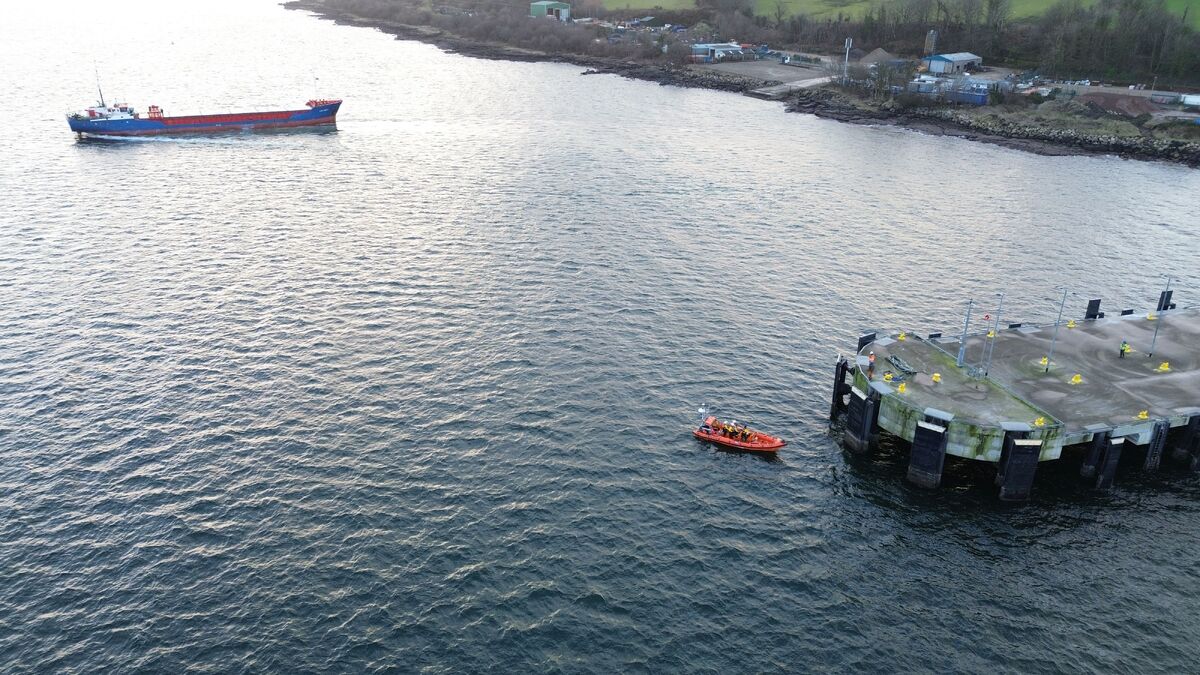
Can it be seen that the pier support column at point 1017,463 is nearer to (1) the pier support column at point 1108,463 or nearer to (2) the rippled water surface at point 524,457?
(2) the rippled water surface at point 524,457

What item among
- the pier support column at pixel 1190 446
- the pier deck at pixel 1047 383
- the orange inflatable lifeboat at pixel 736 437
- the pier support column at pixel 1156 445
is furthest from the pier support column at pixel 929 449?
the pier support column at pixel 1190 446

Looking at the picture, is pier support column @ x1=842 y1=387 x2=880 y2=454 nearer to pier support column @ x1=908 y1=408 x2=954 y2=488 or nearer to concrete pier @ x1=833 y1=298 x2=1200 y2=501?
concrete pier @ x1=833 y1=298 x2=1200 y2=501

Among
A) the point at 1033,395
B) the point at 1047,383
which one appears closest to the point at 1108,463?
the point at 1033,395

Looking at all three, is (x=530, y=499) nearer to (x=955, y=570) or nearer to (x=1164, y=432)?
(x=955, y=570)

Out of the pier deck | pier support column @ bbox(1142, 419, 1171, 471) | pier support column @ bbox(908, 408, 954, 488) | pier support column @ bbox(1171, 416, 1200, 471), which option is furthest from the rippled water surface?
the pier deck

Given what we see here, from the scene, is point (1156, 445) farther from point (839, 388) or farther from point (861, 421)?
point (839, 388)

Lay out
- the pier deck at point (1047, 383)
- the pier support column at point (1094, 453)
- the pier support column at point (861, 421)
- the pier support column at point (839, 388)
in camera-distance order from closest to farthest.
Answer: the pier support column at point (1094, 453), the pier deck at point (1047, 383), the pier support column at point (861, 421), the pier support column at point (839, 388)

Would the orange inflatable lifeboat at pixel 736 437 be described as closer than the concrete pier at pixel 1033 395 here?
No

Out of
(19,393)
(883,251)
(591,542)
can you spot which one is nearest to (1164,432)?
(591,542)
